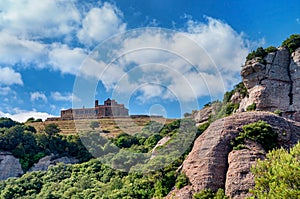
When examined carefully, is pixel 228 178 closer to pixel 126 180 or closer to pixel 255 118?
pixel 255 118

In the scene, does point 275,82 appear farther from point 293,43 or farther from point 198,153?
point 198,153

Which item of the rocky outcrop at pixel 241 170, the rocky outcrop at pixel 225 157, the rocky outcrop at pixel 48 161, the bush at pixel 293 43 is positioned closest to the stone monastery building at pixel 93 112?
the rocky outcrop at pixel 48 161

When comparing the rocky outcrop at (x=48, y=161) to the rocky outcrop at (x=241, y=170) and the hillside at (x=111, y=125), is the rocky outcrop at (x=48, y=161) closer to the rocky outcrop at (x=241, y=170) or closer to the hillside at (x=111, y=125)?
the hillside at (x=111, y=125)

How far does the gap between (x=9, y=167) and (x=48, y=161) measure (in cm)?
645

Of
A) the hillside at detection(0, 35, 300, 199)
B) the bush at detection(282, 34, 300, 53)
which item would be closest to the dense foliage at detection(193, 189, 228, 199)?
the hillside at detection(0, 35, 300, 199)

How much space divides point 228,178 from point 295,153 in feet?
23.1

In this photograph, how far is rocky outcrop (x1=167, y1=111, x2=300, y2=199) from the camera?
28.0 metres

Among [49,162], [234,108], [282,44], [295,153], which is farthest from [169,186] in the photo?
[49,162]

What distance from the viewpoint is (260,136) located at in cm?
3091

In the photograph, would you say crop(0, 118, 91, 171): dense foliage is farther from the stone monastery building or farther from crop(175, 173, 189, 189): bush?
crop(175, 173, 189, 189): bush

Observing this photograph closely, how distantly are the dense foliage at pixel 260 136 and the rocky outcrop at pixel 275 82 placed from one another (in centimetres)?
1658

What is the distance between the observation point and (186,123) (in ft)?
178

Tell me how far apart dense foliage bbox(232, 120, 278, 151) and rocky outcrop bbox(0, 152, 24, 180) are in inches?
1654

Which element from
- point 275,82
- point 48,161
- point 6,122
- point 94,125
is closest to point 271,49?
point 275,82
